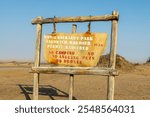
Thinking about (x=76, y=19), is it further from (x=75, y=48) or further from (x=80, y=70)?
(x=80, y=70)

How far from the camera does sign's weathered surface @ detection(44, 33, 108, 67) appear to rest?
31.6ft

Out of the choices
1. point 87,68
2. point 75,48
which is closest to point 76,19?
point 75,48

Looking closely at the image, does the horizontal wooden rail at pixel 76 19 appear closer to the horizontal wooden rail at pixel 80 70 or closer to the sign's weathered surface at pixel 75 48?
the sign's weathered surface at pixel 75 48

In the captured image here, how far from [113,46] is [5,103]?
3319mm

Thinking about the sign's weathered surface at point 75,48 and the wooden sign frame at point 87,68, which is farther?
the sign's weathered surface at point 75,48

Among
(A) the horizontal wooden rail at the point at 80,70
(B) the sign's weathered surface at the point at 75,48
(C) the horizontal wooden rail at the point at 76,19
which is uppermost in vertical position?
(C) the horizontal wooden rail at the point at 76,19

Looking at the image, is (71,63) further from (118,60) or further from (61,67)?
(118,60)

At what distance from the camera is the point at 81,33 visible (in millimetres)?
9797

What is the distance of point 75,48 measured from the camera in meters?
9.79

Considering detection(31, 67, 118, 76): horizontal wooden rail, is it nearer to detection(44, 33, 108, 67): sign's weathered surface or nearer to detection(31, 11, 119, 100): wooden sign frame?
A: detection(31, 11, 119, 100): wooden sign frame

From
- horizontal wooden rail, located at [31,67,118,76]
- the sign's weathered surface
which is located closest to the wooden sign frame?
horizontal wooden rail, located at [31,67,118,76]

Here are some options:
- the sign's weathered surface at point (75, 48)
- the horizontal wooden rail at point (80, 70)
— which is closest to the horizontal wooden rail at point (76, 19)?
the sign's weathered surface at point (75, 48)

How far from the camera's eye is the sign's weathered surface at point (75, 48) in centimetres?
963

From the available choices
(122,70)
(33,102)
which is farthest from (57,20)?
(122,70)
